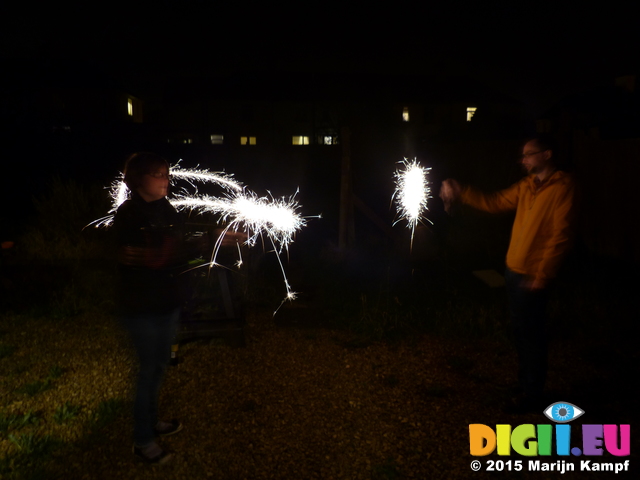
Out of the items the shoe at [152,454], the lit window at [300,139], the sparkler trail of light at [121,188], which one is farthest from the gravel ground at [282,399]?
the lit window at [300,139]

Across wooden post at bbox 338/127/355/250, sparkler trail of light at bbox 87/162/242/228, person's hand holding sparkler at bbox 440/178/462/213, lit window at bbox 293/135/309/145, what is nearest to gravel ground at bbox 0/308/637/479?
sparkler trail of light at bbox 87/162/242/228

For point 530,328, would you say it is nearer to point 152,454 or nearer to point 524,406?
point 524,406

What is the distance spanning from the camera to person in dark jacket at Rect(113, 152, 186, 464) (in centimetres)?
283

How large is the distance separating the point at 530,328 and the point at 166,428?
105 inches

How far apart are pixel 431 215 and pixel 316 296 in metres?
3.10

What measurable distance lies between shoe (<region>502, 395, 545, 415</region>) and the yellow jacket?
0.99 meters

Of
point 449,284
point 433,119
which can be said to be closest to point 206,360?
point 449,284

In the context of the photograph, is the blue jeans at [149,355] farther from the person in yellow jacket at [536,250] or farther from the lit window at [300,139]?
the lit window at [300,139]

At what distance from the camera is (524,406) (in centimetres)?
374

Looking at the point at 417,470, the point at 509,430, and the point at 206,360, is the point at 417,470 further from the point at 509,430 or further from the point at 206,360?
the point at 206,360

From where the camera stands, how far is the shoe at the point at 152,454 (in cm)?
320

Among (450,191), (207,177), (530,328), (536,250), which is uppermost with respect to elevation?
(207,177)

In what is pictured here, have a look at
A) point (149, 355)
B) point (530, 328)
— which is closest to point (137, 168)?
point (149, 355)

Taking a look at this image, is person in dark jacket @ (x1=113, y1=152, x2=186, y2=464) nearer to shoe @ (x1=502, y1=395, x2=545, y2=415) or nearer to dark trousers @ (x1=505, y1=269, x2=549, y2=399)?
dark trousers @ (x1=505, y1=269, x2=549, y2=399)
